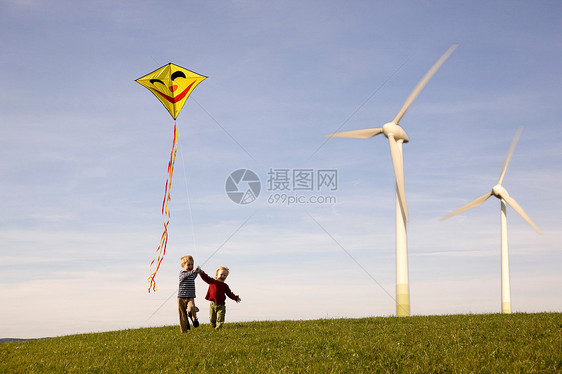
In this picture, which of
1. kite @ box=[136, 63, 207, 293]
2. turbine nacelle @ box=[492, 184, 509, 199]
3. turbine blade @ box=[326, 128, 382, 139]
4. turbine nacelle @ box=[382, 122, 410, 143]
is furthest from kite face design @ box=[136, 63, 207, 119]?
turbine nacelle @ box=[492, 184, 509, 199]

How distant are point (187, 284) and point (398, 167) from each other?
18.2 meters

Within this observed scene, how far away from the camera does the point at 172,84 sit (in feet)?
64.3

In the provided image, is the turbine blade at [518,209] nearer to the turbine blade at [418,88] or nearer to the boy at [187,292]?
the turbine blade at [418,88]

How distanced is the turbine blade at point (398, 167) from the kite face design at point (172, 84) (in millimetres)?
16107

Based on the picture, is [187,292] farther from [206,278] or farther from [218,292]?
[218,292]

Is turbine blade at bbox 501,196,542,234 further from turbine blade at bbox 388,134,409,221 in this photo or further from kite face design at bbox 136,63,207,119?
kite face design at bbox 136,63,207,119

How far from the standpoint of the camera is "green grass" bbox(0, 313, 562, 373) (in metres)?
12.8

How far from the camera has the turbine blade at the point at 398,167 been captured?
102 feet

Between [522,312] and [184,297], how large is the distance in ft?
48.9

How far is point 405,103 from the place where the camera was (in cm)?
3481

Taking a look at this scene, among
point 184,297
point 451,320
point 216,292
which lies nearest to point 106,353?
point 184,297

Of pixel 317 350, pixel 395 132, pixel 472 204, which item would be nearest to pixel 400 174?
pixel 395 132

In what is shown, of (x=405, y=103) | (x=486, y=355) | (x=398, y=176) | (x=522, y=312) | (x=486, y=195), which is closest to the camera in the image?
(x=486, y=355)

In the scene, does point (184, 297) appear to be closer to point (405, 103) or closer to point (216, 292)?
point (216, 292)
